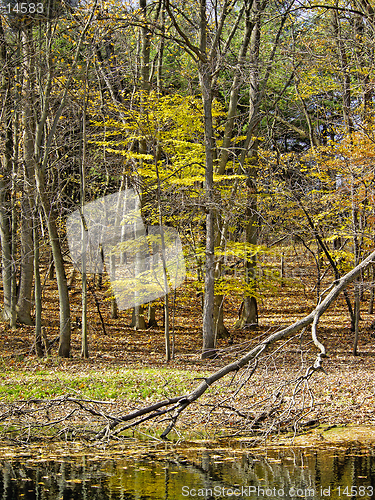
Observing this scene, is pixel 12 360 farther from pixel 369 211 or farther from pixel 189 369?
pixel 369 211

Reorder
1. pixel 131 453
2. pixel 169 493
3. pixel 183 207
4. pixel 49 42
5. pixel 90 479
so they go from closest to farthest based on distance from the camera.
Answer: pixel 169 493 → pixel 90 479 → pixel 131 453 → pixel 49 42 → pixel 183 207

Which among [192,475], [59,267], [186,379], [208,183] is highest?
[208,183]

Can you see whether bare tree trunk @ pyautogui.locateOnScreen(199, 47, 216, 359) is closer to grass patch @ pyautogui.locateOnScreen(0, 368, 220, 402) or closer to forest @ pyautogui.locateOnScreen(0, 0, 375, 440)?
forest @ pyautogui.locateOnScreen(0, 0, 375, 440)

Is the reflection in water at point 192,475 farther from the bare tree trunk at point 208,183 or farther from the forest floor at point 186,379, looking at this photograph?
the bare tree trunk at point 208,183

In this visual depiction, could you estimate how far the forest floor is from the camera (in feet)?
23.2

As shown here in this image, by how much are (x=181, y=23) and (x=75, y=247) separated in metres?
11.2

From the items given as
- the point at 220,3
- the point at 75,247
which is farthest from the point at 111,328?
the point at 220,3

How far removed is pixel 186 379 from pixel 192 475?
16.3 feet

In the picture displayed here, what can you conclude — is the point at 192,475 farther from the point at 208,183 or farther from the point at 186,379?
the point at 208,183

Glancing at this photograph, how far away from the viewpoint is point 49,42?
1223cm

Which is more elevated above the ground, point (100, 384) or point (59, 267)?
point (59, 267)

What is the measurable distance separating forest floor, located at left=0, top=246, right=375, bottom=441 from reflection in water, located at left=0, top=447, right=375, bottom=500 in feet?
1.65

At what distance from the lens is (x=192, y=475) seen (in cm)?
562

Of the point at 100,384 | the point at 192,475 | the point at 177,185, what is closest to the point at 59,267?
the point at 100,384
